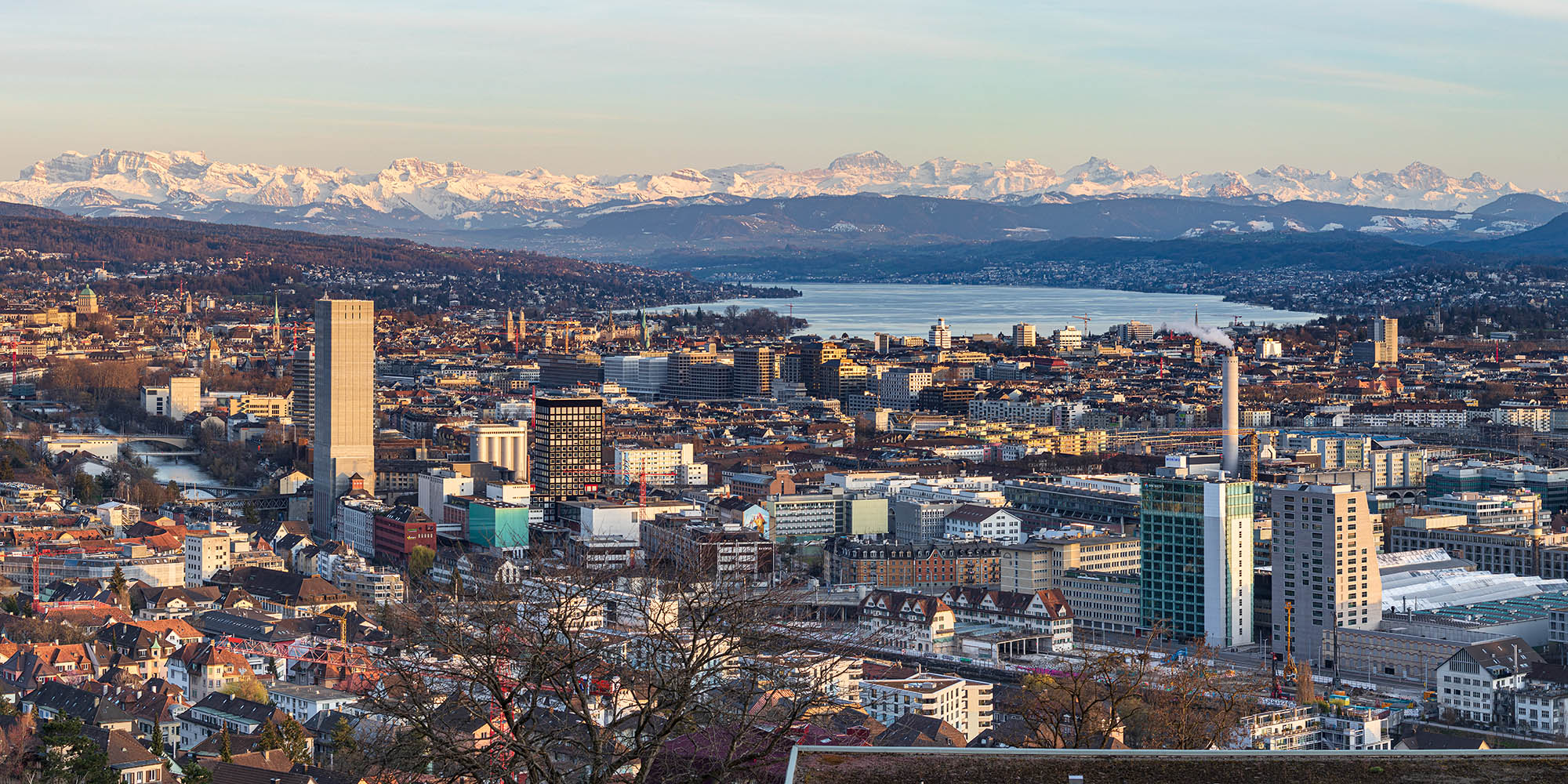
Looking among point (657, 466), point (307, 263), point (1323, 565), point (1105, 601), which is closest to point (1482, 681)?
point (1323, 565)

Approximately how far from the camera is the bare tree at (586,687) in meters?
5.34

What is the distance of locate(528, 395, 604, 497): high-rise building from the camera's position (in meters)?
24.6

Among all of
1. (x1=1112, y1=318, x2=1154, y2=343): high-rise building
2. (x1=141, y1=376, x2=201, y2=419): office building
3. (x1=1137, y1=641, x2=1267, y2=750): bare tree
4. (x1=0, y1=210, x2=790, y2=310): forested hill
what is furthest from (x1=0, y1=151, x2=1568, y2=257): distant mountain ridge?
(x1=1137, y1=641, x2=1267, y2=750): bare tree

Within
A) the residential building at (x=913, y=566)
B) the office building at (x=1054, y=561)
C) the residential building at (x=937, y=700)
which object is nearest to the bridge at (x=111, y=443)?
the residential building at (x=913, y=566)

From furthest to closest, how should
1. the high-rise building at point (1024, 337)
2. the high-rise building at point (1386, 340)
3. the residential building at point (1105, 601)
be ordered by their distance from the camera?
the high-rise building at point (1024, 337)
the high-rise building at point (1386, 340)
the residential building at point (1105, 601)

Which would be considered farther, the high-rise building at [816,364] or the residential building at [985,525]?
the high-rise building at [816,364]

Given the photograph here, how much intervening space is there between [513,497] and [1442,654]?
10.6 meters

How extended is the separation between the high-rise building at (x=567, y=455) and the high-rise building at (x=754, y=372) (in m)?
16.7

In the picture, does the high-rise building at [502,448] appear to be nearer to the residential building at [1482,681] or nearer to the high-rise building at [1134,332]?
the residential building at [1482,681]

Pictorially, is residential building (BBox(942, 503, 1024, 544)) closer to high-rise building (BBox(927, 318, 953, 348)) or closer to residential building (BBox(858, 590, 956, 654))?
residential building (BBox(858, 590, 956, 654))

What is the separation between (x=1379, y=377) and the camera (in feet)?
135

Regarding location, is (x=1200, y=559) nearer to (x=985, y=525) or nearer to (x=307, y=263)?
(x=985, y=525)

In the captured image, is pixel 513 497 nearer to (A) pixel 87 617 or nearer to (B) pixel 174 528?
(B) pixel 174 528

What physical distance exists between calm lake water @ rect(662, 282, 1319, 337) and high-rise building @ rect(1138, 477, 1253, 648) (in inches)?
1603
